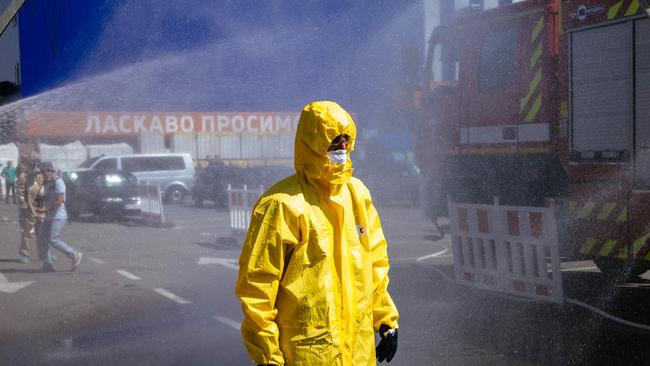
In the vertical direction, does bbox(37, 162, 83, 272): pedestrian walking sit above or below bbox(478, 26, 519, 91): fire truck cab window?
below

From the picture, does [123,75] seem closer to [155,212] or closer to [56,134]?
[56,134]

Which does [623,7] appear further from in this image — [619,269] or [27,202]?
[27,202]

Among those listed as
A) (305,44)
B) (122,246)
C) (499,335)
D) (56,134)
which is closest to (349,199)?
(499,335)

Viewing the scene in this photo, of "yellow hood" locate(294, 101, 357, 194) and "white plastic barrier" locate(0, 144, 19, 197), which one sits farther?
"white plastic barrier" locate(0, 144, 19, 197)

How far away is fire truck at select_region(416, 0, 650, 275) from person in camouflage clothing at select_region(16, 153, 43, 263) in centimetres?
450

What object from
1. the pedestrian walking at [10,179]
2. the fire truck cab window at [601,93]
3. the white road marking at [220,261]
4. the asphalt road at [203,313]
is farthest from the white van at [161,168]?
the fire truck cab window at [601,93]

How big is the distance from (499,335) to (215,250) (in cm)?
583

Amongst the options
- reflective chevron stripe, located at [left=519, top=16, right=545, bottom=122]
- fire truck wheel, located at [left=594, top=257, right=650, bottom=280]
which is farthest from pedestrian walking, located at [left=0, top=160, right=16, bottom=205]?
fire truck wheel, located at [left=594, top=257, right=650, bottom=280]

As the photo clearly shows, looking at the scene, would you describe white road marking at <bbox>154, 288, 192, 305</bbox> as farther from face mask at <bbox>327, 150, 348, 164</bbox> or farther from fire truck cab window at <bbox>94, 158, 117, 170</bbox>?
face mask at <bbox>327, 150, 348, 164</bbox>

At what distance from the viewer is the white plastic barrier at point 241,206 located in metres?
11.6

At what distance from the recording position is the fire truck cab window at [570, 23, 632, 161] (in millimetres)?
6211

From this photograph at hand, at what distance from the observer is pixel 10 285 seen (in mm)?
7797

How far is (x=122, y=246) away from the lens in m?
9.90

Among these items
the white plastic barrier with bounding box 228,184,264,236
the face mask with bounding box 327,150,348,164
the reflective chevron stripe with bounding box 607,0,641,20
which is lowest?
the white plastic barrier with bounding box 228,184,264,236
